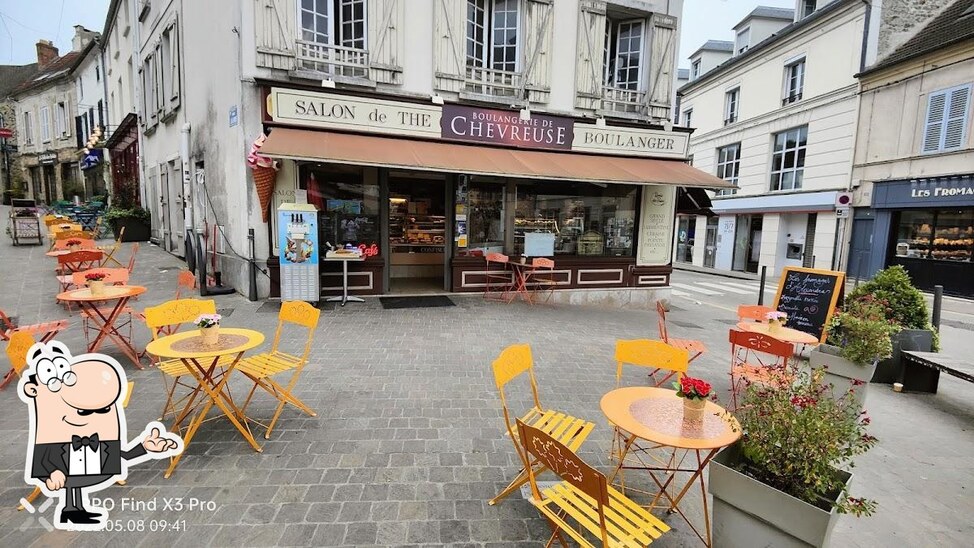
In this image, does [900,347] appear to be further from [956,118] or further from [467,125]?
[956,118]

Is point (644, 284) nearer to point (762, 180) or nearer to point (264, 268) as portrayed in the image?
point (264, 268)

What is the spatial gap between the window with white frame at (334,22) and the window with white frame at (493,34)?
200cm

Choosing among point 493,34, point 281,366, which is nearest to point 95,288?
point 281,366

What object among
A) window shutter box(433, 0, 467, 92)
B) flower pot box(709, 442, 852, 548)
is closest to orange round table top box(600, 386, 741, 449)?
flower pot box(709, 442, 852, 548)

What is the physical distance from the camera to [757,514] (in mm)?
2047

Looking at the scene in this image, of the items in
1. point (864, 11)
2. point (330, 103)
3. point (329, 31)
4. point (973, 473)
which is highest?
point (864, 11)

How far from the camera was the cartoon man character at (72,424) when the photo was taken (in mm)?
2014

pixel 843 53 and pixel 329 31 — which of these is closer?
pixel 329 31

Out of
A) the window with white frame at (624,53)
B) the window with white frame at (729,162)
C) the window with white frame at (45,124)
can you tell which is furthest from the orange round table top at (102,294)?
the window with white frame at (45,124)

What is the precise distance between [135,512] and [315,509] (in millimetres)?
994

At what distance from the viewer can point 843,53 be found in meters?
14.6

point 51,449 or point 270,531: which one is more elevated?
point 51,449

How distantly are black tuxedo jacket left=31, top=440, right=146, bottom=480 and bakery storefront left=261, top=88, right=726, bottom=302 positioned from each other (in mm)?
4896

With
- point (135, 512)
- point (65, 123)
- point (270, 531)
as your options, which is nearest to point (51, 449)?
point (135, 512)
